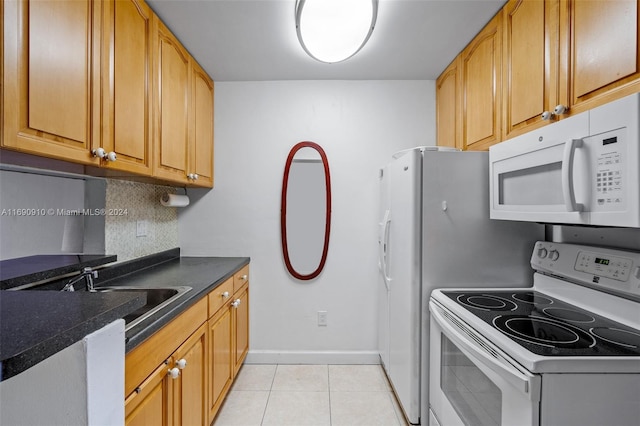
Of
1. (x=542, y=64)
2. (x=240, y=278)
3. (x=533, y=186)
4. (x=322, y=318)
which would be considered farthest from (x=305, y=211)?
(x=542, y=64)

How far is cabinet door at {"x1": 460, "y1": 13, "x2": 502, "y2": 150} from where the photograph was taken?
1633 mm

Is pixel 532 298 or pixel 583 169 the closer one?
pixel 583 169

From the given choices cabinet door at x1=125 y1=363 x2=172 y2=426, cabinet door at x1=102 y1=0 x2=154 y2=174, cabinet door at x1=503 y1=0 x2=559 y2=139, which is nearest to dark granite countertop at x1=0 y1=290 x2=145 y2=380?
cabinet door at x1=125 y1=363 x2=172 y2=426

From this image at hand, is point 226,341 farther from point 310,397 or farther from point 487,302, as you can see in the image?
point 487,302

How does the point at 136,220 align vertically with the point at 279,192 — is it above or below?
below

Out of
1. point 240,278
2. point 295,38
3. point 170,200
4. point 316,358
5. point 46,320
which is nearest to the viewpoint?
point 46,320

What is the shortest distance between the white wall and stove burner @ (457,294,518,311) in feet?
3.43

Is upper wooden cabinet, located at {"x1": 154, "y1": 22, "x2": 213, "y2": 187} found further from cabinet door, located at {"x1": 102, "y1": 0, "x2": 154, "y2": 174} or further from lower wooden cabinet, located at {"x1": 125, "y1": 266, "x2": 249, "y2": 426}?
lower wooden cabinet, located at {"x1": 125, "y1": 266, "x2": 249, "y2": 426}

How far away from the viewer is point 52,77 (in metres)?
0.95

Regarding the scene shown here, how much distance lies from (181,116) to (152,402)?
157cm

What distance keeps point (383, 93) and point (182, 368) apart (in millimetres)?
2335

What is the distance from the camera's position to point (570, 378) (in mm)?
854

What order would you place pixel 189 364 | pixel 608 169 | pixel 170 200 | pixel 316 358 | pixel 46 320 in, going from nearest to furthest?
pixel 46 320, pixel 608 169, pixel 189 364, pixel 170 200, pixel 316 358

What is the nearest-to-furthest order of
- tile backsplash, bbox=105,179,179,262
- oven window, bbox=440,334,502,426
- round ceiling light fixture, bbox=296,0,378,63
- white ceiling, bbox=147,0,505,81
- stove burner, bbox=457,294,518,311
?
oven window, bbox=440,334,502,426 < stove burner, bbox=457,294,518,311 < round ceiling light fixture, bbox=296,0,378,63 < white ceiling, bbox=147,0,505,81 < tile backsplash, bbox=105,179,179,262
